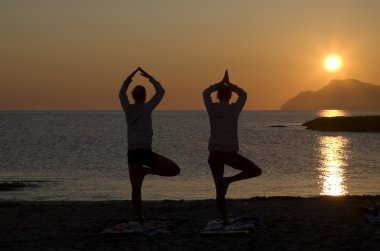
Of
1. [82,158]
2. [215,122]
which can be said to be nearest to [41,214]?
[215,122]

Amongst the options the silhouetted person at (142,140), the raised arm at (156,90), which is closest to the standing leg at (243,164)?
the silhouetted person at (142,140)

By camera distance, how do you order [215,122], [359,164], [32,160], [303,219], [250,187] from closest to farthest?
[215,122], [303,219], [250,187], [359,164], [32,160]

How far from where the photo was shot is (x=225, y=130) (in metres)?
10.4

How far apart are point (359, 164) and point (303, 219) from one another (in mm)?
44024

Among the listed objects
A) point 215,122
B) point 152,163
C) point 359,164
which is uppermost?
point 215,122

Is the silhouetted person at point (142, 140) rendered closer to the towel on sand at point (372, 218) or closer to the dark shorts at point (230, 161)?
the dark shorts at point (230, 161)

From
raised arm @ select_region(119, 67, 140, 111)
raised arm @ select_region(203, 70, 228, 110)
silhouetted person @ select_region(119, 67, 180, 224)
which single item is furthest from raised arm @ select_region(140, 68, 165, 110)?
raised arm @ select_region(203, 70, 228, 110)

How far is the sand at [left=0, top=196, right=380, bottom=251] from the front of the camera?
1038 cm

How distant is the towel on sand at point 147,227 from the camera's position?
440 inches

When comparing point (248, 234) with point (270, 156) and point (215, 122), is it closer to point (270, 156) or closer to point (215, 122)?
point (215, 122)

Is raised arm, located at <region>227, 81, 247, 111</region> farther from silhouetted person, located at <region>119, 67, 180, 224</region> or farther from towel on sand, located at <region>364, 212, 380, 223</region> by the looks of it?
towel on sand, located at <region>364, 212, 380, 223</region>

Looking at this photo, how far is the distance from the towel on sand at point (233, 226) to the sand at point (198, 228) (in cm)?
13

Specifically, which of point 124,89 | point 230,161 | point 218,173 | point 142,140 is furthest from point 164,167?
point 124,89

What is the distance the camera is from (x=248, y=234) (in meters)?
10.9
